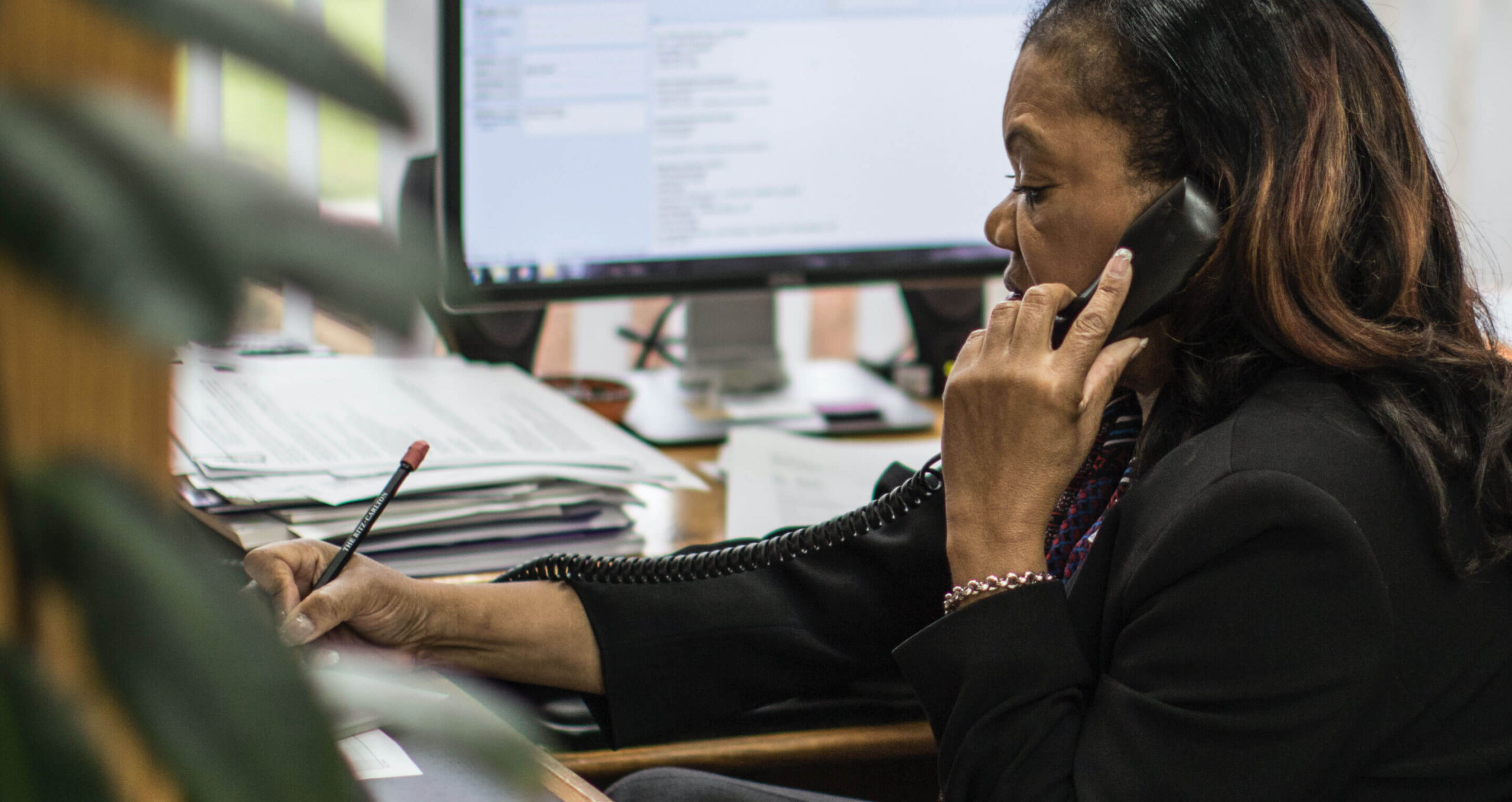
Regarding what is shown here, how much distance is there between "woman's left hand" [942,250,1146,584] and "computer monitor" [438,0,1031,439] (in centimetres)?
62

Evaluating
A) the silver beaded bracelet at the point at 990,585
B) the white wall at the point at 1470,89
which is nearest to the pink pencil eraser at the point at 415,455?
the silver beaded bracelet at the point at 990,585

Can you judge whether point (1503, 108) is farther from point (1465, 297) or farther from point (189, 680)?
point (189, 680)

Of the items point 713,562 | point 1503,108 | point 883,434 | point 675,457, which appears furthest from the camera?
point 1503,108

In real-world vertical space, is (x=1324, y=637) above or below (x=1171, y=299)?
below

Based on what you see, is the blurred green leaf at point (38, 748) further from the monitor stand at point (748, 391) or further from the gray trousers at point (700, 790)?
the monitor stand at point (748, 391)

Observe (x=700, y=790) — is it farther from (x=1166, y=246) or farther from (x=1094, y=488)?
(x=1166, y=246)

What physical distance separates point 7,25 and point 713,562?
80 cm

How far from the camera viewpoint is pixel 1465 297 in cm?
82

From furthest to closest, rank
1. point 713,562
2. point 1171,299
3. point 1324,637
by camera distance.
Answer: point 713,562
point 1171,299
point 1324,637

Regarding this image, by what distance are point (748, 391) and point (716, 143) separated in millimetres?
326

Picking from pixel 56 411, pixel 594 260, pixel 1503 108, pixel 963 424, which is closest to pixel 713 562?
pixel 963 424

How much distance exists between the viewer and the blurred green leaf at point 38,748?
197 millimetres

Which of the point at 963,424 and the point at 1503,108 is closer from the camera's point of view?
the point at 963,424

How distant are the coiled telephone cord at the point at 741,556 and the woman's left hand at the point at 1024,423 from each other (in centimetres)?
14
